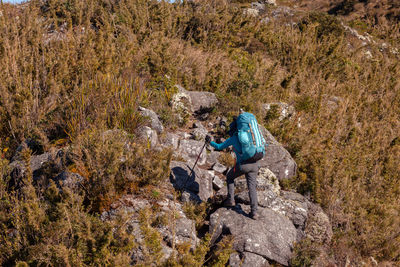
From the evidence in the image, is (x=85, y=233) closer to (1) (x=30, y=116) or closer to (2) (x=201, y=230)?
(2) (x=201, y=230)

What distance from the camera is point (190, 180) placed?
4637 mm

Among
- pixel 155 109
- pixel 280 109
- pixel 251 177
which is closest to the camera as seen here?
pixel 251 177

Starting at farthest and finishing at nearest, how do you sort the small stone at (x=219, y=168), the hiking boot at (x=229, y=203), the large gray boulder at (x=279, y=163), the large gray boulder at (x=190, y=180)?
1. the large gray boulder at (x=279, y=163)
2. the small stone at (x=219, y=168)
3. the large gray boulder at (x=190, y=180)
4. the hiking boot at (x=229, y=203)

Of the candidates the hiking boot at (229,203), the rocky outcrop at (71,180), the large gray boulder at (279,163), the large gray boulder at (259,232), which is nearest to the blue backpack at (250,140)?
the hiking boot at (229,203)

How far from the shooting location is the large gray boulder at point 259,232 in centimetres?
375

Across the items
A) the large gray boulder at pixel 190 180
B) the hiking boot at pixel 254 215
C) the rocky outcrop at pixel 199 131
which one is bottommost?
the hiking boot at pixel 254 215

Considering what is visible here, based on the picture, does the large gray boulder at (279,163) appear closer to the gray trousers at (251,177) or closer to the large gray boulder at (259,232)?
the large gray boulder at (259,232)

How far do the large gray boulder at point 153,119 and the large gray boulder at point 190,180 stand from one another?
969 millimetres

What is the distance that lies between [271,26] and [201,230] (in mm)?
11422

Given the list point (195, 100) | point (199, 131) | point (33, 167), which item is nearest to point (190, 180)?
point (199, 131)

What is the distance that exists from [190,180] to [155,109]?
2.05 metres

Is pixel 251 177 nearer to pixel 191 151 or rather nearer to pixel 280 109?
pixel 191 151

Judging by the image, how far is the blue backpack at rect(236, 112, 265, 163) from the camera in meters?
4.05

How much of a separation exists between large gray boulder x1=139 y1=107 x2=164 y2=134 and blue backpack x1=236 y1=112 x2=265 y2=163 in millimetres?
1932
